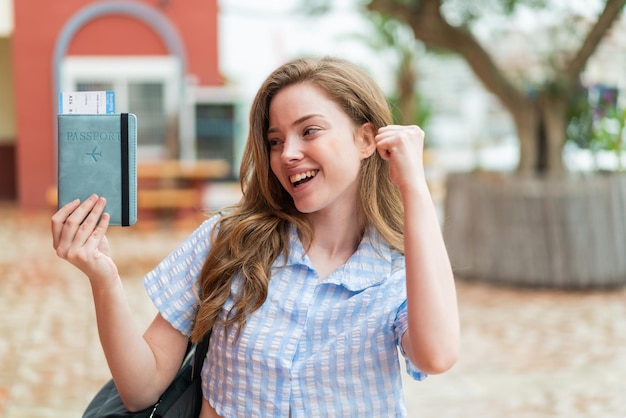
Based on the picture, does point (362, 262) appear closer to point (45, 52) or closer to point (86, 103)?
point (86, 103)

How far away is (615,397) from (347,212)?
9.06 feet

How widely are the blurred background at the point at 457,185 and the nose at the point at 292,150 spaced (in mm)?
551

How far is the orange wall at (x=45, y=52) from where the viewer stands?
12.5 metres

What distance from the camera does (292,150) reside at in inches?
62.1

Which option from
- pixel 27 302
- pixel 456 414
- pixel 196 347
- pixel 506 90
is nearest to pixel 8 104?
pixel 27 302

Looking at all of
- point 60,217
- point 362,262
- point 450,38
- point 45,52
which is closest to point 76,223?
point 60,217

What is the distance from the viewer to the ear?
1.67 metres

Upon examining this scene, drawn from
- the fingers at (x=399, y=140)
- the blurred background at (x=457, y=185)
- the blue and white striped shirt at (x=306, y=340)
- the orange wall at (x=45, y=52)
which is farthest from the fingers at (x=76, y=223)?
the orange wall at (x=45, y=52)

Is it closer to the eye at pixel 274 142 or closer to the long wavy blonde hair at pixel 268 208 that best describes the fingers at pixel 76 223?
the long wavy blonde hair at pixel 268 208

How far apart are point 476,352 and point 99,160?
3.69 metres

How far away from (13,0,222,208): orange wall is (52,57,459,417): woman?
1136cm

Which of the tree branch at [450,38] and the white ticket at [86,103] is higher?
the tree branch at [450,38]

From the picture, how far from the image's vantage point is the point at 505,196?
654 cm

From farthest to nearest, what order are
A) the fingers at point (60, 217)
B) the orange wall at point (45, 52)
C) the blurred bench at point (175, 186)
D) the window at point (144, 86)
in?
1. the orange wall at point (45, 52)
2. the window at point (144, 86)
3. the blurred bench at point (175, 186)
4. the fingers at point (60, 217)
